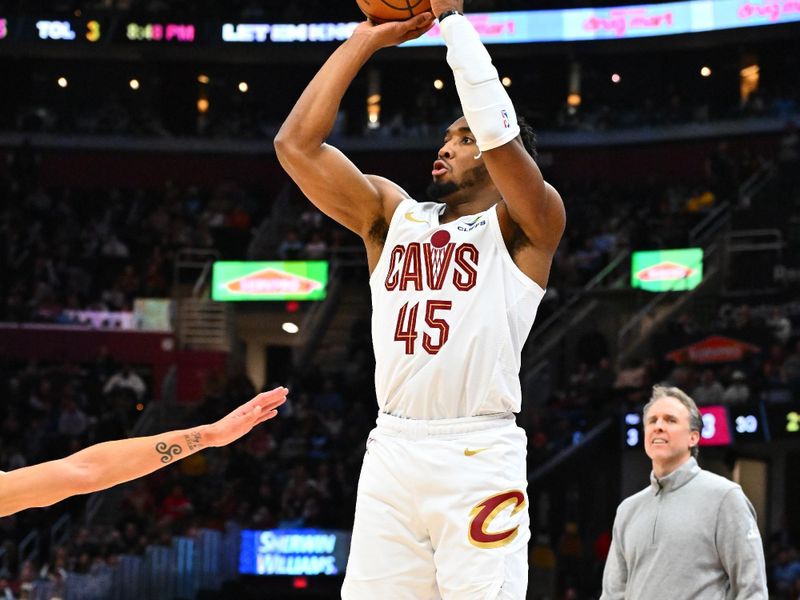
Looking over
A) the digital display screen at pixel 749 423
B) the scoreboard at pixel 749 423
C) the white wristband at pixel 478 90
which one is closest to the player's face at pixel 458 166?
the white wristband at pixel 478 90

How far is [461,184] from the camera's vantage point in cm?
486

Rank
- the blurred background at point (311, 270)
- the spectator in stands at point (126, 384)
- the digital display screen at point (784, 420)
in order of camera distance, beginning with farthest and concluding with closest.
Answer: the spectator in stands at point (126, 384), the blurred background at point (311, 270), the digital display screen at point (784, 420)

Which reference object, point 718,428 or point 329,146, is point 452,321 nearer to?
point 329,146

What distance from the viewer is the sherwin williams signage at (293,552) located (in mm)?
16672

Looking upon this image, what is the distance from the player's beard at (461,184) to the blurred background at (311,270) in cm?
1026

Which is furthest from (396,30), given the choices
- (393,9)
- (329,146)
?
(329,146)

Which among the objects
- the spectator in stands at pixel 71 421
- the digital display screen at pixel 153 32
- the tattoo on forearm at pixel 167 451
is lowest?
the tattoo on forearm at pixel 167 451

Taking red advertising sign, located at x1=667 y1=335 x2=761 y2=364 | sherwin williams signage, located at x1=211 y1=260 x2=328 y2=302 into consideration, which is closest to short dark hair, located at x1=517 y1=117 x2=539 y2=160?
red advertising sign, located at x1=667 y1=335 x2=761 y2=364

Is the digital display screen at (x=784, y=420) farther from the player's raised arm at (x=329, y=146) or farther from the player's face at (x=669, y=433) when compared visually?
the player's raised arm at (x=329, y=146)

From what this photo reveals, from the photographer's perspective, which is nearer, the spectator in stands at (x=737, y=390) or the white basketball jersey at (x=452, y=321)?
the white basketball jersey at (x=452, y=321)

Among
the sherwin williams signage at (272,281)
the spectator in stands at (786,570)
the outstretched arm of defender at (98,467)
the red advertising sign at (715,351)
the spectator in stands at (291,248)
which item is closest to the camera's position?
the outstretched arm of defender at (98,467)

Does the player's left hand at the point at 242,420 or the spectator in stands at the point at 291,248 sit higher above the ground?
the spectator in stands at the point at 291,248

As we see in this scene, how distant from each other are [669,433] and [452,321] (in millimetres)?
1832

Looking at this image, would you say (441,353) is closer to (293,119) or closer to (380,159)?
(293,119)
